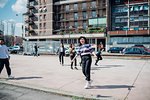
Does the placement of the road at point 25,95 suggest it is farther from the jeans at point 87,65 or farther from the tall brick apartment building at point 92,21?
the tall brick apartment building at point 92,21

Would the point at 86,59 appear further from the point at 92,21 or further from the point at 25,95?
the point at 92,21

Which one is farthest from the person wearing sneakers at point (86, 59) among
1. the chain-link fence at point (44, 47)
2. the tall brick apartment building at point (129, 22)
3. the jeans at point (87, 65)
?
the tall brick apartment building at point (129, 22)

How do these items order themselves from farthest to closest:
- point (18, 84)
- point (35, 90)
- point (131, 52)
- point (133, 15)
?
1. point (133, 15)
2. point (131, 52)
3. point (18, 84)
4. point (35, 90)

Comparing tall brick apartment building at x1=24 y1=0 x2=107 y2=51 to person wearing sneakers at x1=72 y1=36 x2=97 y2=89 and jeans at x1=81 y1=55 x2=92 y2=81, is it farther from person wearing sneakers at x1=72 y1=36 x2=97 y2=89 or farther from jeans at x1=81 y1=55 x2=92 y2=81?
jeans at x1=81 y1=55 x2=92 y2=81

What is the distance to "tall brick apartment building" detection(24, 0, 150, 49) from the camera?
1451 inches

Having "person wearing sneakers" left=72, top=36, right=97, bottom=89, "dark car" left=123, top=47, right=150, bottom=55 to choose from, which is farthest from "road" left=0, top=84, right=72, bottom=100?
"dark car" left=123, top=47, right=150, bottom=55

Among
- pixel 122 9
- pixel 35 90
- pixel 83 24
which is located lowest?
pixel 35 90

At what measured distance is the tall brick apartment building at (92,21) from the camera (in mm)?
36844

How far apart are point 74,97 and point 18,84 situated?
251 centimetres

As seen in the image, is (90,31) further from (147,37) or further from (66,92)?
(66,92)

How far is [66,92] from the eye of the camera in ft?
14.2

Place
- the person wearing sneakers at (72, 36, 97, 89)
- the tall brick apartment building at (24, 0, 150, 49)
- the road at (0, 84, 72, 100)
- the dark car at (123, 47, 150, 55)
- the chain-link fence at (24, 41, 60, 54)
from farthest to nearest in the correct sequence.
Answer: the tall brick apartment building at (24, 0, 150, 49) → the chain-link fence at (24, 41, 60, 54) → the dark car at (123, 47, 150, 55) → the person wearing sneakers at (72, 36, 97, 89) → the road at (0, 84, 72, 100)

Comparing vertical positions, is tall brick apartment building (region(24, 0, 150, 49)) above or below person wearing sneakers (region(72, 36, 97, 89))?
above

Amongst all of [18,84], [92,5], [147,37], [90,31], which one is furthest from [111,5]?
[18,84]
